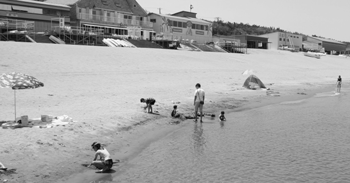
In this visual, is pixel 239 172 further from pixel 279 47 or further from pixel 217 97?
pixel 279 47

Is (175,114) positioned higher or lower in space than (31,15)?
lower

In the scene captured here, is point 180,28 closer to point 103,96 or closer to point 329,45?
point 103,96

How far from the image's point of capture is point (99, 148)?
32.7 feet

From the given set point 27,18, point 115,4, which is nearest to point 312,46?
point 115,4

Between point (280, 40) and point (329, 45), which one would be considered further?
point (329, 45)

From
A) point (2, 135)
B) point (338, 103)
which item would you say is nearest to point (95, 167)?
point (2, 135)

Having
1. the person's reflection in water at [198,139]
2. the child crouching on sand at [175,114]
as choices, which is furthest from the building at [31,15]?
the person's reflection in water at [198,139]

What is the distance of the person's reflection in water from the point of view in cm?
1260

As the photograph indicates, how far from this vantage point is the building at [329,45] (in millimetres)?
111750

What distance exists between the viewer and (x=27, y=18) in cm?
4753

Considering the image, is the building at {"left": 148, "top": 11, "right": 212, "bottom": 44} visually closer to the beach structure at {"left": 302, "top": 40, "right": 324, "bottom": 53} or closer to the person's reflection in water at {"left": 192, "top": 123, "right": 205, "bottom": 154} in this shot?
the beach structure at {"left": 302, "top": 40, "right": 324, "bottom": 53}

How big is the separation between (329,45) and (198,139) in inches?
4559

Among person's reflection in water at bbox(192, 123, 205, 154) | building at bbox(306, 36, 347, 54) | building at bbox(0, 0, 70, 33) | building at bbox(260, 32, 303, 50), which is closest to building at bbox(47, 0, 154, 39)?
building at bbox(0, 0, 70, 33)

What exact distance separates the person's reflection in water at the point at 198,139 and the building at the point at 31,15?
32649 millimetres
